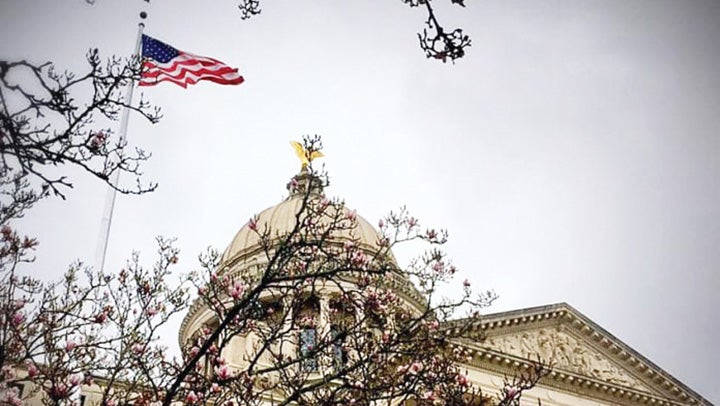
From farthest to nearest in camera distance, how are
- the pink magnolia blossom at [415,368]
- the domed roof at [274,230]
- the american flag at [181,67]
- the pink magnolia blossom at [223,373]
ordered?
the domed roof at [274,230] < the american flag at [181,67] < the pink magnolia blossom at [415,368] < the pink magnolia blossom at [223,373]

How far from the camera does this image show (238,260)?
36969mm

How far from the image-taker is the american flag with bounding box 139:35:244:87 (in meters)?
13.0

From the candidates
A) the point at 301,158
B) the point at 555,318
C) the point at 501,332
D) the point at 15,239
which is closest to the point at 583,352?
the point at 555,318

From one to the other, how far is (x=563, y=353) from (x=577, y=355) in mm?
1024

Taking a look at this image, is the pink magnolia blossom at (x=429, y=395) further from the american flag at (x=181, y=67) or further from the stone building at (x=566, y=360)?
the stone building at (x=566, y=360)

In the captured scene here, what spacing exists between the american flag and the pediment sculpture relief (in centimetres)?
1940

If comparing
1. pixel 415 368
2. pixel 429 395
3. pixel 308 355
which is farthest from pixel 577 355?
pixel 308 355

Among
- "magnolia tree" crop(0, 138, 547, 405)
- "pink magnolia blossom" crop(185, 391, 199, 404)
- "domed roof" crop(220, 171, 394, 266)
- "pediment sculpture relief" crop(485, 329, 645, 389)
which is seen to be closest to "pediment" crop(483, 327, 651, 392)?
"pediment sculpture relief" crop(485, 329, 645, 389)

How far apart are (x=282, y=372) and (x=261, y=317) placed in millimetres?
987

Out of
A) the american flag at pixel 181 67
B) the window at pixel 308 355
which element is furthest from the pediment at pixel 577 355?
the american flag at pixel 181 67

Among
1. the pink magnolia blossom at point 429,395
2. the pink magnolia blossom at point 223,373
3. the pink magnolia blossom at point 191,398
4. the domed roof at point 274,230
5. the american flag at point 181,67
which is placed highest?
the domed roof at point 274,230

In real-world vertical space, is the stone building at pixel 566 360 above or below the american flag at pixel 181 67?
above

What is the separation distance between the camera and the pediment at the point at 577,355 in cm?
2922

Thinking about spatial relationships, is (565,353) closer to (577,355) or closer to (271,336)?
(577,355)
